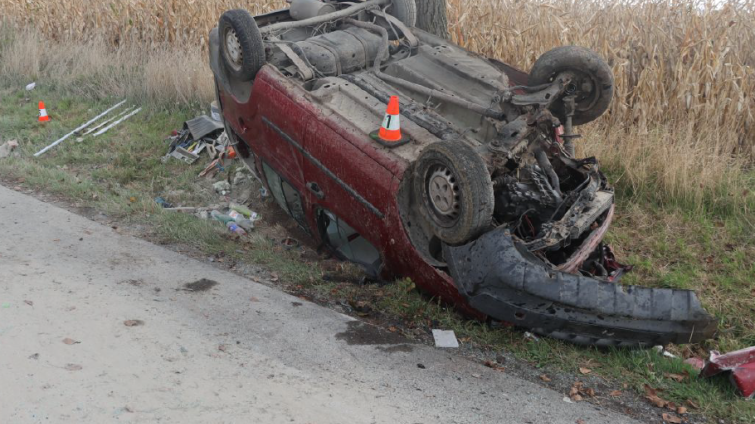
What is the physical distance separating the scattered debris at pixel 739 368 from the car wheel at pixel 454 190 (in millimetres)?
1606

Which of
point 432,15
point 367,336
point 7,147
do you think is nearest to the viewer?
point 367,336

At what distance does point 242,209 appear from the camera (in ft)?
21.1

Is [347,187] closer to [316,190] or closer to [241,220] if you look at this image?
[316,190]

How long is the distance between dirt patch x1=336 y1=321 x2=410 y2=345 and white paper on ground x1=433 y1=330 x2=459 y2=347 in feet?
0.64

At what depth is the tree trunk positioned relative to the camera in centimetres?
725

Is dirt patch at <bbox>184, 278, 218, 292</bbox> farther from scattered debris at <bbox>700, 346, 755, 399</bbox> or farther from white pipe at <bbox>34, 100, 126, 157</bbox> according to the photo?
white pipe at <bbox>34, 100, 126, 157</bbox>

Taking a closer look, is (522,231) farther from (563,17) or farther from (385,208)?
(563,17)

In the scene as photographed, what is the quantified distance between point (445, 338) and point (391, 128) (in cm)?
144

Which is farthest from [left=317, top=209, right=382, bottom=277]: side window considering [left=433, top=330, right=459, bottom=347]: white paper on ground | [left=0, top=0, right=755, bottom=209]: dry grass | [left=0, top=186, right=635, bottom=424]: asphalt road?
[left=0, top=0, right=755, bottom=209]: dry grass

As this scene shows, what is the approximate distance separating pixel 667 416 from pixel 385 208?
206cm

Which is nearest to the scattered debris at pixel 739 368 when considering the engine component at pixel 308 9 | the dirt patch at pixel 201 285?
the dirt patch at pixel 201 285

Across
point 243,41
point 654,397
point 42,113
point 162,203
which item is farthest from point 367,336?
point 42,113

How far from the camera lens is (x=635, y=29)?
7441 millimetres

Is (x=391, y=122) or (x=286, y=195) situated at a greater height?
(x=391, y=122)
